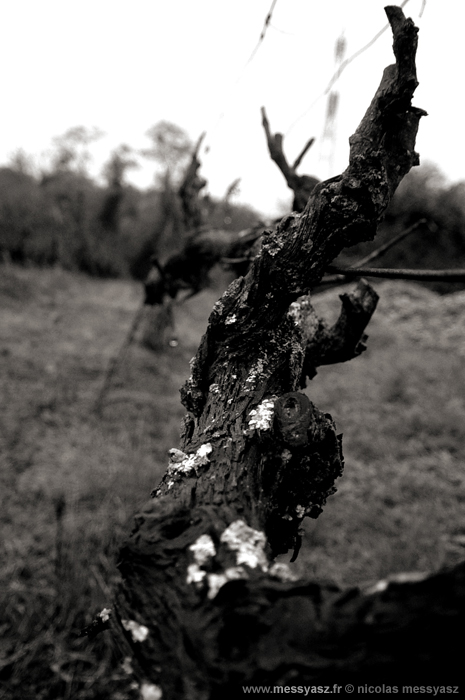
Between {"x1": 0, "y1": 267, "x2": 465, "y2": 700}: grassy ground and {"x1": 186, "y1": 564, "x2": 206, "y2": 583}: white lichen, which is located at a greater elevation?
{"x1": 186, "y1": 564, "x2": 206, "y2": 583}: white lichen

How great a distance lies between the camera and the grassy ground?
277 centimetres

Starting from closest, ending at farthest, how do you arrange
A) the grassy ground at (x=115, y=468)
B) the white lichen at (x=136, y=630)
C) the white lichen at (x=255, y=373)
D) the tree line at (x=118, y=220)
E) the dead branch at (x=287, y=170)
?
the white lichen at (x=136, y=630) < the white lichen at (x=255, y=373) < the dead branch at (x=287, y=170) < the grassy ground at (x=115, y=468) < the tree line at (x=118, y=220)

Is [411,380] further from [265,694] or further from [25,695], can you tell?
[265,694]

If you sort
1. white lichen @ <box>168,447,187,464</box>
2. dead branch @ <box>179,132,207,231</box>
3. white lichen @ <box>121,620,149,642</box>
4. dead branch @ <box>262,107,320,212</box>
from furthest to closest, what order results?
dead branch @ <box>179,132,207,231</box> → dead branch @ <box>262,107,320,212</box> → white lichen @ <box>168,447,187,464</box> → white lichen @ <box>121,620,149,642</box>

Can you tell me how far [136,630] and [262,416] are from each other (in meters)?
0.40

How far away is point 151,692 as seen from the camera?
0.54 metres

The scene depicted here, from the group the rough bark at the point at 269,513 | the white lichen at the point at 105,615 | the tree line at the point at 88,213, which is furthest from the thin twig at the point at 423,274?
the tree line at the point at 88,213

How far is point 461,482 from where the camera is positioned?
4480mm

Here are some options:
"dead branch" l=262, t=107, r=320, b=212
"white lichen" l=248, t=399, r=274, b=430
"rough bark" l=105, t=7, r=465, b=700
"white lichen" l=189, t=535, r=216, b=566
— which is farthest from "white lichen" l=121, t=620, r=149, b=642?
"dead branch" l=262, t=107, r=320, b=212

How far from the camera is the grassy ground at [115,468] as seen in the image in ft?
9.07

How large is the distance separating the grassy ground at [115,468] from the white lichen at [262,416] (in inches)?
11.2

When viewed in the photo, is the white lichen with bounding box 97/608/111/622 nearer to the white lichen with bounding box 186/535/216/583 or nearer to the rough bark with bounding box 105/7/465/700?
the rough bark with bounding box 105/7/465/700

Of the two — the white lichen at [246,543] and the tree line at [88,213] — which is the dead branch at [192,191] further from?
the tree line at [88,213]

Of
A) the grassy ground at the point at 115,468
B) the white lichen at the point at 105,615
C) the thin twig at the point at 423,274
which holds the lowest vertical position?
the grassy ground at the point at 115,468
